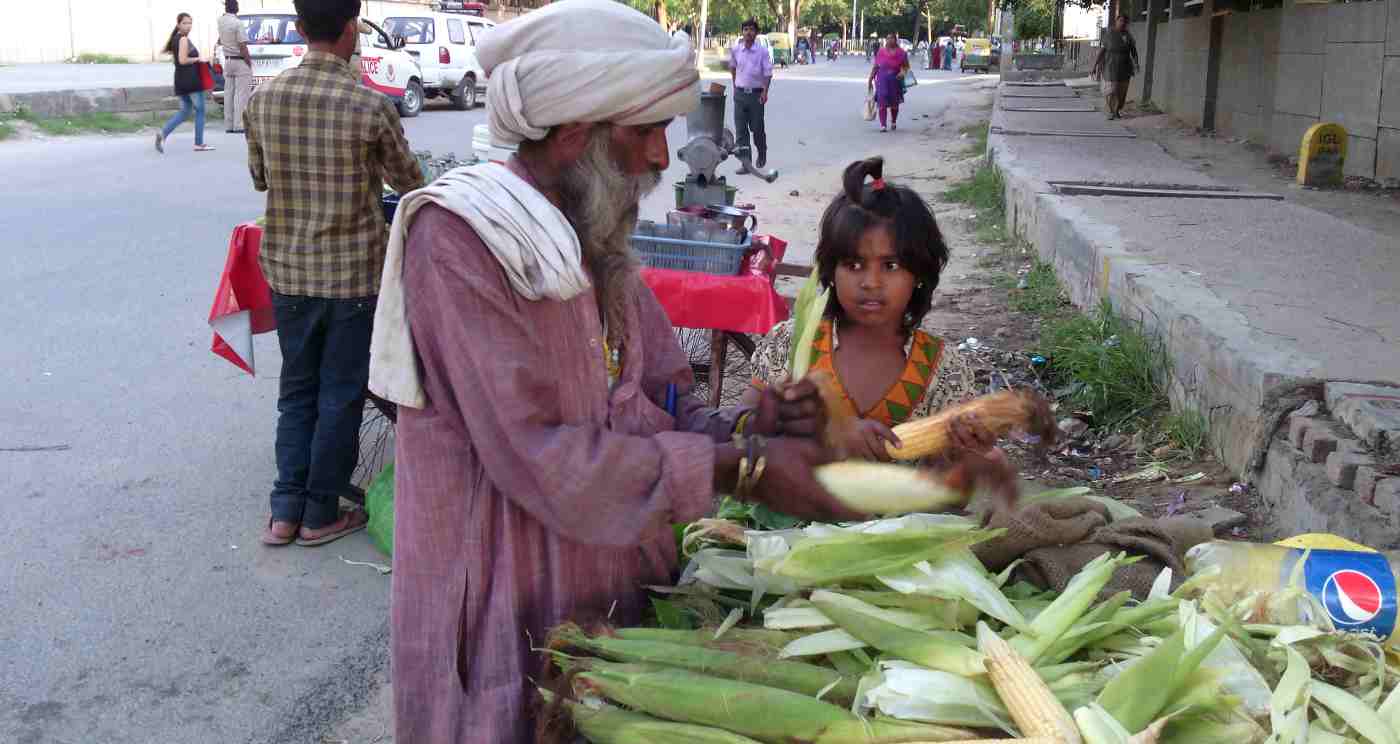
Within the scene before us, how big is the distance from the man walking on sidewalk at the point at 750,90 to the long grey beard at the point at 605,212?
13.5 metres

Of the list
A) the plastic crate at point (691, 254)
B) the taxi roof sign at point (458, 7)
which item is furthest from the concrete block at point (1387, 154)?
the taxi roof sign at point (458, 7)

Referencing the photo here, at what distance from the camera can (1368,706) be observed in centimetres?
162

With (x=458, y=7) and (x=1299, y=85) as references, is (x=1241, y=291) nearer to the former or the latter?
(x=1299, y=85)

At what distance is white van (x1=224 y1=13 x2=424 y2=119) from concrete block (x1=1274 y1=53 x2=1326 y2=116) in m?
11.1

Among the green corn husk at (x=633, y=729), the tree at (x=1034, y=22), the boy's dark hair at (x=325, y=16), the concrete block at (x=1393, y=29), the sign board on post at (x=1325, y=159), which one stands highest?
the tree at (x=1034, y=22)

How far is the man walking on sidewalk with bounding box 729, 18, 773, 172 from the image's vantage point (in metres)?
15.3

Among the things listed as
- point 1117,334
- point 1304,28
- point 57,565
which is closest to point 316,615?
point 57,565

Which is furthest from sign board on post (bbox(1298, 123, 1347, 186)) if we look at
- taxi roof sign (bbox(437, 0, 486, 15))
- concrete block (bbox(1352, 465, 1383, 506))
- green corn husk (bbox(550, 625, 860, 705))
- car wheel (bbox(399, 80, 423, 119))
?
taxi roof sign (bbox(437, 0, 486, 15))

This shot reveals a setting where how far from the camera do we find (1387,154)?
Result: 34.0 ft

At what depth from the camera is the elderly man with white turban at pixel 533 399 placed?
1612 mm

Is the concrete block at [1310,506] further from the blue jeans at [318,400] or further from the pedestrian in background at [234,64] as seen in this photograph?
the pedestrian in background at [234,64]

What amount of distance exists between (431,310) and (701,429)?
571 millimetres

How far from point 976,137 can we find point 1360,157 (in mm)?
8746

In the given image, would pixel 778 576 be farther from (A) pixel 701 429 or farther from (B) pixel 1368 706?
(B) pixel 1368 706
